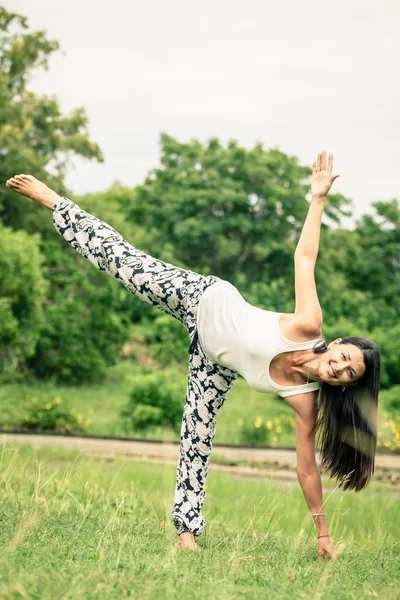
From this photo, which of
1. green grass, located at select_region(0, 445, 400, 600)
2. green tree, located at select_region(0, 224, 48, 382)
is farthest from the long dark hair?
green tree, located at select_region(0, 224, 48, 382)

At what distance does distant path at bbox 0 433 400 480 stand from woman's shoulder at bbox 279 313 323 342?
480 centimetres

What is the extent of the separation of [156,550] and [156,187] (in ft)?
61.4

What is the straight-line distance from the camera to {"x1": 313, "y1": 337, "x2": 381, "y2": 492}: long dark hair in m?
3.18

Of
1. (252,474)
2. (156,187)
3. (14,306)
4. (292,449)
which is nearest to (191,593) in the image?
(252,474)

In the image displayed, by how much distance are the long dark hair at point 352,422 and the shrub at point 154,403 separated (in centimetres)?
677

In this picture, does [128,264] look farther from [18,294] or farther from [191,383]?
[18,294]

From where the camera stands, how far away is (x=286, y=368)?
3.15m

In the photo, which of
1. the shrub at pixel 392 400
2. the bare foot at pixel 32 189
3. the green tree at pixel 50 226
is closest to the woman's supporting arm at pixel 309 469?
the bare foot at pixel 32 189

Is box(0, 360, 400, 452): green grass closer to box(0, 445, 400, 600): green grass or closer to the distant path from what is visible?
the distant path

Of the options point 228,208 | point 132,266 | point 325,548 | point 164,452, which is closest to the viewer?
point 325,548

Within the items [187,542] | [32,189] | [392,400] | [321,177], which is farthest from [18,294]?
[321,177]

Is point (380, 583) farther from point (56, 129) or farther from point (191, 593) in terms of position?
point (56, 129)

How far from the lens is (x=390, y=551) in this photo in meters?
3.53

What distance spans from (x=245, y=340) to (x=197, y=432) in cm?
62
